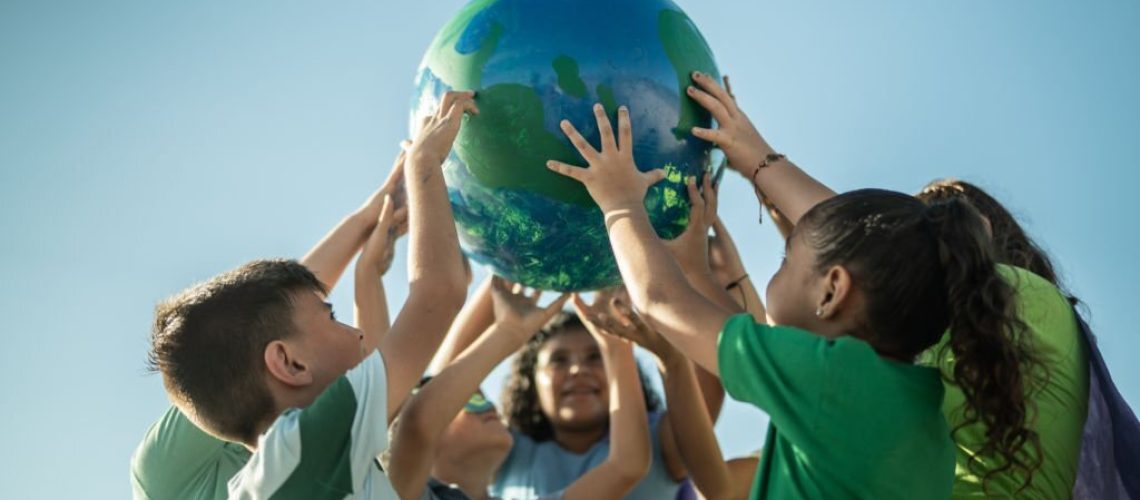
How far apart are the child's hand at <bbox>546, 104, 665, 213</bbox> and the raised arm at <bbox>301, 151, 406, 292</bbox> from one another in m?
1.54

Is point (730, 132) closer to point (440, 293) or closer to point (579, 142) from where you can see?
point (579, 142)

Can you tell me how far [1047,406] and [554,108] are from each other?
6.45 ft

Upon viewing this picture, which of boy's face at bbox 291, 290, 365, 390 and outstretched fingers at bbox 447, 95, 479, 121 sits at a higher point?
outstretched fingers at bbox 447, 95, 479, 121

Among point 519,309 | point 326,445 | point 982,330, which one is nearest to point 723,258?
point 519,309

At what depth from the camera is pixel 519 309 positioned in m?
5.93

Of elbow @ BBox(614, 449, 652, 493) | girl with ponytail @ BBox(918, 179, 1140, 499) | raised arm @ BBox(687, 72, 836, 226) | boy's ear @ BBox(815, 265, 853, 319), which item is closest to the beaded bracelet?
elbow @ BBox(614, 449, 652, 493)

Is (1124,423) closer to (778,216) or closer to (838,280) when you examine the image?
(838,280)

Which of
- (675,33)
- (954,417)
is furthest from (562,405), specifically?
(954,417)

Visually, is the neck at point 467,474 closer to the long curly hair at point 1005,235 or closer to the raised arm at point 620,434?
the raised arm at point 620,434

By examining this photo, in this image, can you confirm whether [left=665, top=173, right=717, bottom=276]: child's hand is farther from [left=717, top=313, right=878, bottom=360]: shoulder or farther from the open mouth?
the open mouth

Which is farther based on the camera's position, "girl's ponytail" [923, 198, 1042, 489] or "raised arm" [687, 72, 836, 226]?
"raised arm" [687, 72, 836, 226]

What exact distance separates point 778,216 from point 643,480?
1.68 meters

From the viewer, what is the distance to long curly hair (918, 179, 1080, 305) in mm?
5219

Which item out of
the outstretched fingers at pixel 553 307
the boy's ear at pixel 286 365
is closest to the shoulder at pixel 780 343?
the boy's ear at pixel 286 365
